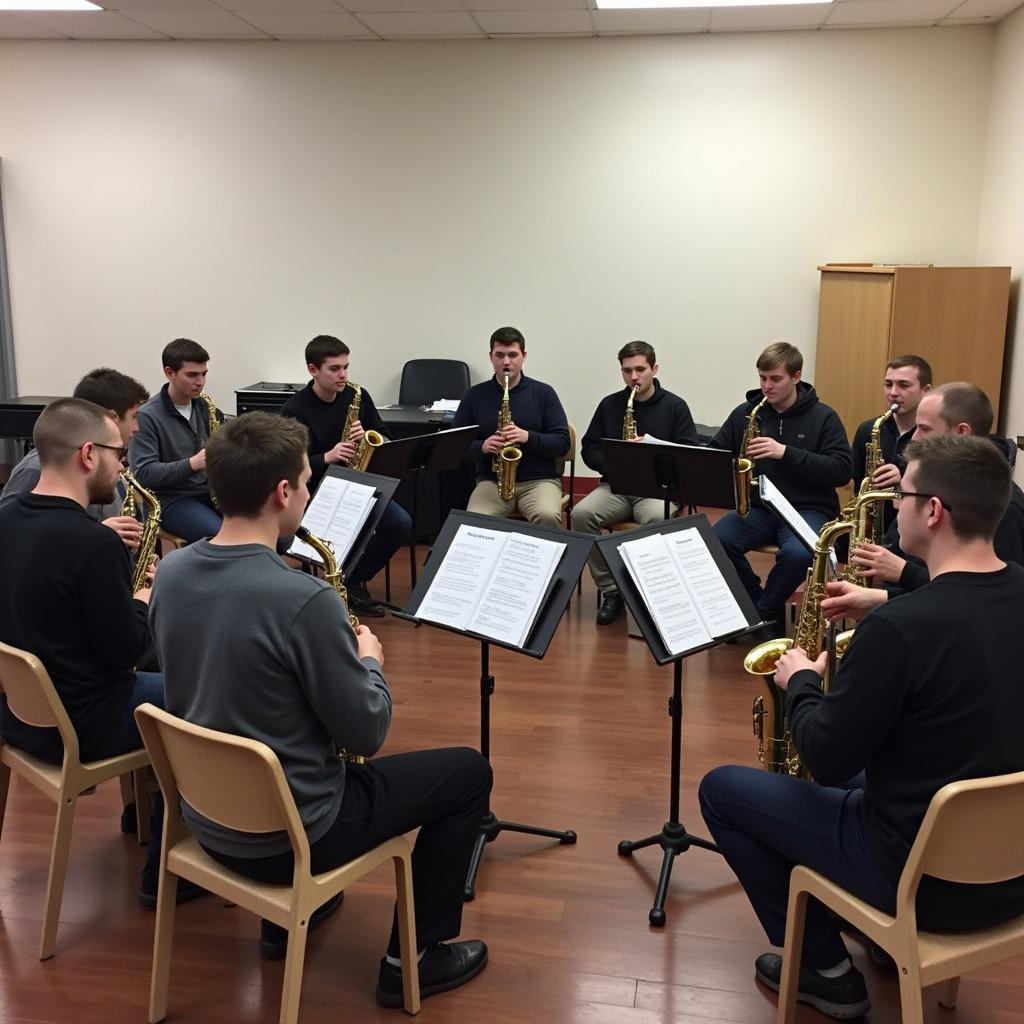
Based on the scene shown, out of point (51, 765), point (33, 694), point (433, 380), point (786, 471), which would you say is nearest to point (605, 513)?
point (786, 471)

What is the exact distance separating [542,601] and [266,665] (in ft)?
2.90

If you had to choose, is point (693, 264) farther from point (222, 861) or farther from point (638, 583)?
point (222, 861)

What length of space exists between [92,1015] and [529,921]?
1102 millimetres

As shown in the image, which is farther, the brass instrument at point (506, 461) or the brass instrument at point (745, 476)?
the brass instrument at point (506, 461)

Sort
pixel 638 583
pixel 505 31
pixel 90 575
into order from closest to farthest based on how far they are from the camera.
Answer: pixel 90 575, pixel 638 583, pixel 505 31

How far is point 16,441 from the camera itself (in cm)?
801

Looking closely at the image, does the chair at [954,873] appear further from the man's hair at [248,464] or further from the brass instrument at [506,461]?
the brass instrument at [506,461]

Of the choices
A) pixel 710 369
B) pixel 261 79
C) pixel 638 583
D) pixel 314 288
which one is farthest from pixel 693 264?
pixel 638 583

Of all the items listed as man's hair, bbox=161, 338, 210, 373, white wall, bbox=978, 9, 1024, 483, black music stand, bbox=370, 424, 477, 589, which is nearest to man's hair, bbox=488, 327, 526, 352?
black music stand, bbox=370, 424, 477, 589

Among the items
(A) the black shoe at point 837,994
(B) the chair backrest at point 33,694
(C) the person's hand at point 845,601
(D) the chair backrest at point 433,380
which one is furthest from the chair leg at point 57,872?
(D) the chair backrest at point 433,380

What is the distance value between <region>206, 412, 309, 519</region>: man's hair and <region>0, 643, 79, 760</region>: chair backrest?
68 centimetres

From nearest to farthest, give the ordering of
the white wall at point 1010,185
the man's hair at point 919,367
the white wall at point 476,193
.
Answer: the man's hair at point 919,367, the white wall at point 1010,185, the white wall at point 476,193

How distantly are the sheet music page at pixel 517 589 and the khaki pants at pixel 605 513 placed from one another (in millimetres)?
2634

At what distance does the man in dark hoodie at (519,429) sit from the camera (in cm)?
560
